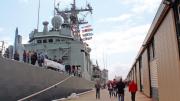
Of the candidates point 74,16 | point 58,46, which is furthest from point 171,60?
point 74,16

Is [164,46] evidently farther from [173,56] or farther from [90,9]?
[90,9]

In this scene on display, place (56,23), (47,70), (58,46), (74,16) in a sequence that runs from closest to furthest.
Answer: (47,70), (58,46), (56,23), (74,16)

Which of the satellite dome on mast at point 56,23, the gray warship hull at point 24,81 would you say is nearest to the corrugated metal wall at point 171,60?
the gray warship hull at point 24,81

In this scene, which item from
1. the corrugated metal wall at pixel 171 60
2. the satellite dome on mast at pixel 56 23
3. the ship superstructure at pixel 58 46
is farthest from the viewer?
the satellite dome on mast at pixel 56 23

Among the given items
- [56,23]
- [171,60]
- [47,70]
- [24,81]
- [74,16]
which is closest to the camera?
[171,60]

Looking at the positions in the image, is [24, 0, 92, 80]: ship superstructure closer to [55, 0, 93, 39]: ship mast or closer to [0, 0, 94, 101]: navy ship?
[0, 0, 94, 101]: navy ship

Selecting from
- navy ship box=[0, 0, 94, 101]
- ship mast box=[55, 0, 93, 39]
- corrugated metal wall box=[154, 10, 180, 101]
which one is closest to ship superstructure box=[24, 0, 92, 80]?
navy ship box=[0, 0, 94, 101]

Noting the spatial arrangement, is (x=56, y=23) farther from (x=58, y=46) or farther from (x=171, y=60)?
(x=171, y=60)

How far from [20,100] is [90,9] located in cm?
2812

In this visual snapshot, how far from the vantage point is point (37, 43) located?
26.5m

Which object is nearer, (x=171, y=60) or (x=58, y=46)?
(x=171, y=60)

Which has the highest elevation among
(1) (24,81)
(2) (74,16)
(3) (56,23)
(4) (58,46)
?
(2) (74,16)

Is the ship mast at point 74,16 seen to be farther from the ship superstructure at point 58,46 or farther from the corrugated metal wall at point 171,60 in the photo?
the corrugated metal wall at point 171,60

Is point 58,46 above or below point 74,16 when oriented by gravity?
below
